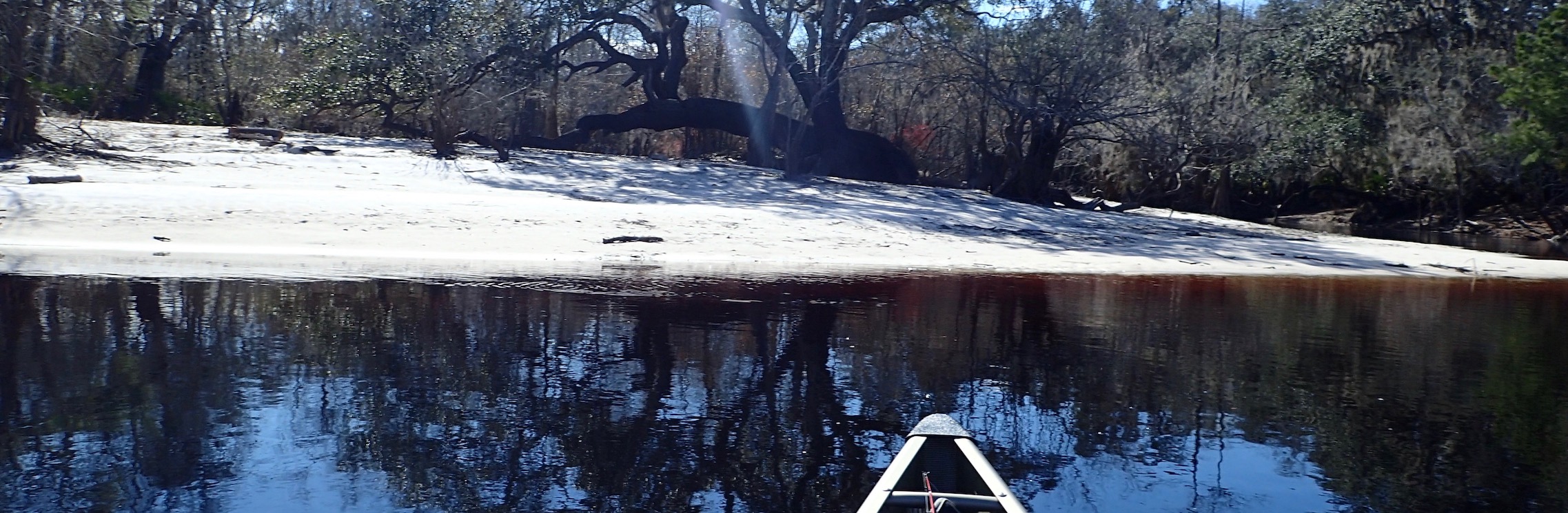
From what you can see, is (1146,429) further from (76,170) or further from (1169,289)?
(76,170)

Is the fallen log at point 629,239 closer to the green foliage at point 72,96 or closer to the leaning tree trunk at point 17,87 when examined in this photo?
the leaning tree trunk at point 17,87

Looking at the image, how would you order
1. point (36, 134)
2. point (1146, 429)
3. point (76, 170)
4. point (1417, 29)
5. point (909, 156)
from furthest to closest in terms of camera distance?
1. point (1417, 29)
2. point (909, 156)
3. point (36, 134)
4. point (76, 170)
5. point (1146, 429)

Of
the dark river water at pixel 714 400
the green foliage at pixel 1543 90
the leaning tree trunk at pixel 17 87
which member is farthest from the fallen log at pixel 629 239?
the green foliage at pixel 1543 90

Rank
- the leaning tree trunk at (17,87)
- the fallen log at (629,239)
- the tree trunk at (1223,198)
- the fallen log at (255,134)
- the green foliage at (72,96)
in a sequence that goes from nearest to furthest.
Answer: the fallen log at (629,239) < the leaning tree trunk at (17,87) < the fallen log at (255,134) < the green foliage at (72,96) < the tree trunk at (1223,198)

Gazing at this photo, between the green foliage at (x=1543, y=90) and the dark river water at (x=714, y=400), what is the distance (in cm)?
1506

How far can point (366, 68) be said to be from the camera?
2425 cm

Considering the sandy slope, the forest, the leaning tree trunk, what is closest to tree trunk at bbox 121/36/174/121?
the forest

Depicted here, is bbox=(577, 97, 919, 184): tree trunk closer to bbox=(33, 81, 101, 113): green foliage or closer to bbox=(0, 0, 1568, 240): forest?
bbox=(0, 0, 1568, 240): forest

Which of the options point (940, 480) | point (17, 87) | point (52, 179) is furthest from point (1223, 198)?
point (940, 480)

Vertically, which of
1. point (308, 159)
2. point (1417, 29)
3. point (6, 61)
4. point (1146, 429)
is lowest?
point (1146, 429)

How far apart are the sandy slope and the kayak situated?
30.7 ft

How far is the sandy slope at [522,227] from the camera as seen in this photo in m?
14.7

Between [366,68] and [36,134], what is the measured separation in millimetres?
6397

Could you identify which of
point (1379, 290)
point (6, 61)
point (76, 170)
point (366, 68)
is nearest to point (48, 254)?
point (76, 170)
